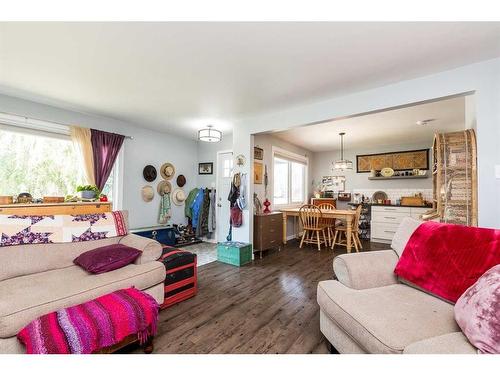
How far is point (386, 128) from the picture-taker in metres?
4.14

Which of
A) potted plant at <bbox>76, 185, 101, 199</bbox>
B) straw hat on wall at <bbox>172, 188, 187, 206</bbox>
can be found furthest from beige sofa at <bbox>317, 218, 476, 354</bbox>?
straw hat on wall at <bbox>172, 188, 187, 206</bbox>

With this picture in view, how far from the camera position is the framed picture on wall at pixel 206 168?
5109 millimetres

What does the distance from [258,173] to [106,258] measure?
283 cm

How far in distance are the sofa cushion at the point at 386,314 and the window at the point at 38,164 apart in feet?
12.3

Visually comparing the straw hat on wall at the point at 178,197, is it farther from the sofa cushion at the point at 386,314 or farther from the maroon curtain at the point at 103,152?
the sofa cushion at the point at 386,314

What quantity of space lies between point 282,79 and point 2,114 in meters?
3.40

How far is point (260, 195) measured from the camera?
4.34m

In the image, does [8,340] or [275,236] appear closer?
[8,340]

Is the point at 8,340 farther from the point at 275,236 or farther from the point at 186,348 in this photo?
the point at 275,236

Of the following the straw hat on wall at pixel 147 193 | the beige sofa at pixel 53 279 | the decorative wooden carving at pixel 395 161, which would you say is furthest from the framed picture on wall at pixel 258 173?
the decorative wooden carving at pixel 395 161

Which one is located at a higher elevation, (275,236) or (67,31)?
(67,31)

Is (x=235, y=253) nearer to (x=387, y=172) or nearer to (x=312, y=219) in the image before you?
(x=312, y=219)

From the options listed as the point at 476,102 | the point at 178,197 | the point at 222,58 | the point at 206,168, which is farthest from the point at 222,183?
the point at 476,102
